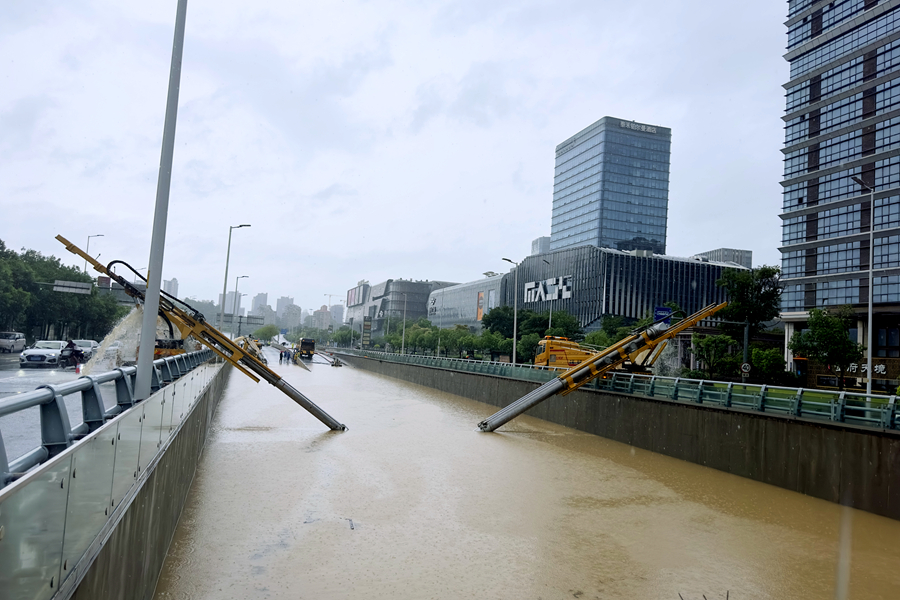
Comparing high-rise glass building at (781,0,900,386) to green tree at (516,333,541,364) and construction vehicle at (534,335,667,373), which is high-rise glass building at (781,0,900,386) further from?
construction vehicle at (534,335,667,373)

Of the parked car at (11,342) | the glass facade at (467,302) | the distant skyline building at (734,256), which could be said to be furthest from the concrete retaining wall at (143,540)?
the distant skyline building at (734,256)

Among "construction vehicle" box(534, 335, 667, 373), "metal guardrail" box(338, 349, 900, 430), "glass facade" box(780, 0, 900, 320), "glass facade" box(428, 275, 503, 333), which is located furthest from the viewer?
"glass facade" box(428, 275, 503, 333)

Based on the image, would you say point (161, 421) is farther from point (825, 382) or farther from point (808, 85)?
point (808, 85)

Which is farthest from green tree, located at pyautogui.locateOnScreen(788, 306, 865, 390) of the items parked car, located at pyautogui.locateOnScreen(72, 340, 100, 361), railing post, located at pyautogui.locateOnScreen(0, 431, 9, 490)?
railing post, located at pyautogui.locateOnScreen(0, 431, 9, 490)

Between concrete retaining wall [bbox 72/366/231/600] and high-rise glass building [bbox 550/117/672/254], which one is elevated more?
high-rise glass building [bbox 550/117/672/254]

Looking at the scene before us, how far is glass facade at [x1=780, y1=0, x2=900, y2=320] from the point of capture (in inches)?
1822

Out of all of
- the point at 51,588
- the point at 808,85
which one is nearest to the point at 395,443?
the point at 51,588

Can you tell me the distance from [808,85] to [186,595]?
197 feet

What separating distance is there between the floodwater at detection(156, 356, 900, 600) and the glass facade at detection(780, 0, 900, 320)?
36.8m

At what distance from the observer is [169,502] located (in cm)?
866

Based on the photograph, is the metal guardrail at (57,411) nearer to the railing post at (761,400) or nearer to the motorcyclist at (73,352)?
the railing post at (761,400)

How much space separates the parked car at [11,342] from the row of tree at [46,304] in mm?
1057

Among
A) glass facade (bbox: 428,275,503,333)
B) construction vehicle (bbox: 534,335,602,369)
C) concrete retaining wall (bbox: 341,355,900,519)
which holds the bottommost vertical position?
concrete retaining wall (bbox: 341,355,900,519)

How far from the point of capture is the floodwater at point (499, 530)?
29.0 feet
